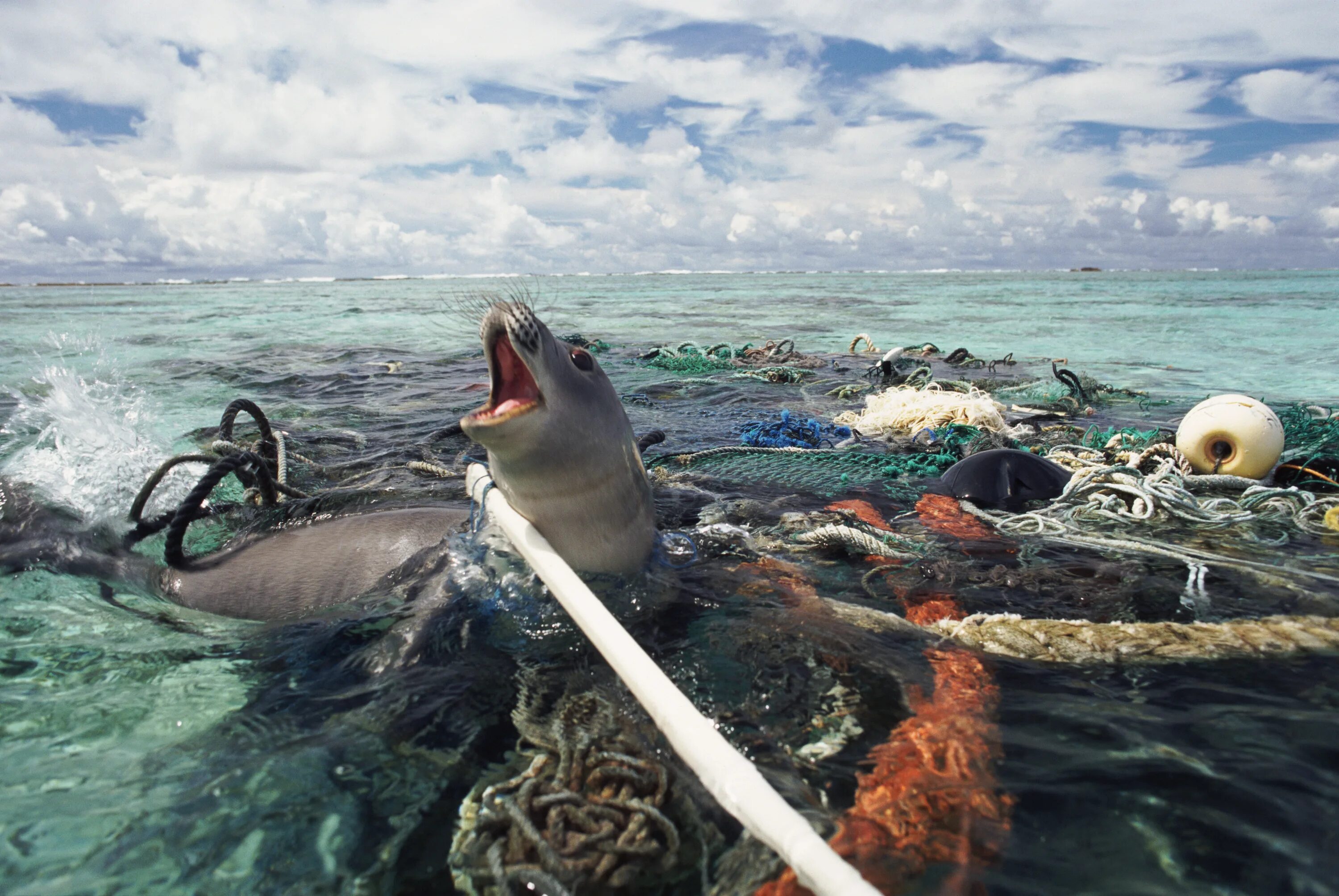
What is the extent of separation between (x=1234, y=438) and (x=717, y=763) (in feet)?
17.5

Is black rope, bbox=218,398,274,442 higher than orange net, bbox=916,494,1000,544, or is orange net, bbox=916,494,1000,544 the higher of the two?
black rope, bbox=218,398,274,442

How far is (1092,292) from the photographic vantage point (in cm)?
5138

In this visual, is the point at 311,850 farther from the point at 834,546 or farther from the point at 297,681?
the point at 834,546

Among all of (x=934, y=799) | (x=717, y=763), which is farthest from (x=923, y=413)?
(x=717, y=763)

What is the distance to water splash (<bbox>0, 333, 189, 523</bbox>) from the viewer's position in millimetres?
4434

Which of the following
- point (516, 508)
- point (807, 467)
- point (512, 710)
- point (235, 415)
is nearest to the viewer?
point (512, 710)

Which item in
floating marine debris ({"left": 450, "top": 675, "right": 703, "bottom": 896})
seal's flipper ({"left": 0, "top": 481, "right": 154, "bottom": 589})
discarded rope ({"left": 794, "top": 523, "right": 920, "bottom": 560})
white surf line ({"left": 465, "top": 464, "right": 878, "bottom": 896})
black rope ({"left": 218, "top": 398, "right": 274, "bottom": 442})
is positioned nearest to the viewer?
white surf line ({"left": 465, "top": 464, "right": 878, "bottom": 896})

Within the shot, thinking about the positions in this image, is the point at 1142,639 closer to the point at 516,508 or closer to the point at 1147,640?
the point at 1147,640

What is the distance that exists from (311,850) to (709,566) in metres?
2.28

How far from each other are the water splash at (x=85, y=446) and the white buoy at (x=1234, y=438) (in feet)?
22.5

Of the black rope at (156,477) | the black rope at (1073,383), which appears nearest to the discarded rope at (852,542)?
the black rope at (156,477)

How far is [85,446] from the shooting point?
565 cm

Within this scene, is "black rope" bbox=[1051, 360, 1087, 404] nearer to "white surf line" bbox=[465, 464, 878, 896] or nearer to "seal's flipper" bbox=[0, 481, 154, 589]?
"white surf line" bbox=[465, 464, 878, 896]

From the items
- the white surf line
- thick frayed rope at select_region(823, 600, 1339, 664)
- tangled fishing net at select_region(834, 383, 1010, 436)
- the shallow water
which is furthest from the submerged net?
the white surf line
